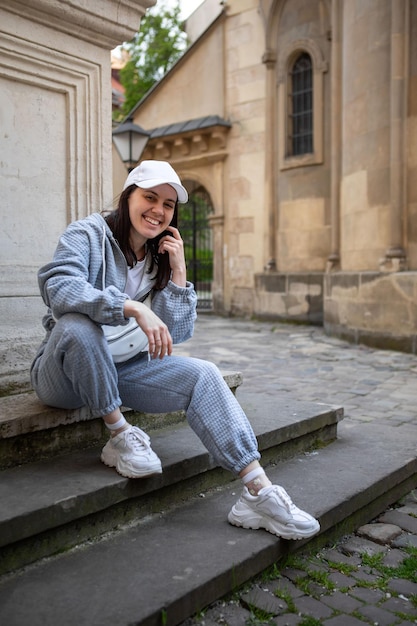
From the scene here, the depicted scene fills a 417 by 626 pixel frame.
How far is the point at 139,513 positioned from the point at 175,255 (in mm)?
1127

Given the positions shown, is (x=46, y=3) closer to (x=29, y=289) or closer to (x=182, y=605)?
(x=29, y=289)

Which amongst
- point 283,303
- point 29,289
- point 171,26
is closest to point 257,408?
point 29,289

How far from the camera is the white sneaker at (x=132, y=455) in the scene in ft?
8.03

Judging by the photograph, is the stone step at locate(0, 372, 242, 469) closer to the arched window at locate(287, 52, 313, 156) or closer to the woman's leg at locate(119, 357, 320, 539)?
the woman's leg at locate(119, 357, 320, 539)

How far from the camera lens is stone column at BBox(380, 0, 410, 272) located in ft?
28.2

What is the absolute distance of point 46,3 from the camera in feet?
10.1

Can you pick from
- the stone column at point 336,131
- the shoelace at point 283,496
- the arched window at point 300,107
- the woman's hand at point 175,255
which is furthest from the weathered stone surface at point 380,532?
the arched window at point 300,107

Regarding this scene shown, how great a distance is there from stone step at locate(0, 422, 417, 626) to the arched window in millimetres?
10577

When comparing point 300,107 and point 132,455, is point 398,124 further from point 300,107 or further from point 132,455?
point 132,455

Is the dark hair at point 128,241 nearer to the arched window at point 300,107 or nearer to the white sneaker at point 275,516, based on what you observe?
the white sneaker at point 275,516

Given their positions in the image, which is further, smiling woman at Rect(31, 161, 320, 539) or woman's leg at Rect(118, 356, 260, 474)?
woman's leg at Rect(118, 356, 260, 474)

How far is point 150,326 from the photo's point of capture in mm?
2373

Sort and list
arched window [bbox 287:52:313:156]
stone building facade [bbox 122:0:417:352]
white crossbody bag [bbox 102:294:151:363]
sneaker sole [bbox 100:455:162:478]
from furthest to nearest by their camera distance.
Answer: arched window [bbox 287:52:313:156], stone building facade [bbox 122:0:417:352], white crossbody bag [bbox 102:294:151:363], sneaker sole [bbox 100:455:162:478]

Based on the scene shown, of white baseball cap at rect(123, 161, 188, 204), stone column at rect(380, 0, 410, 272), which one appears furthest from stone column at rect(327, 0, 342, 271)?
white baseball cap at rect(123, 161, 188, 204)
